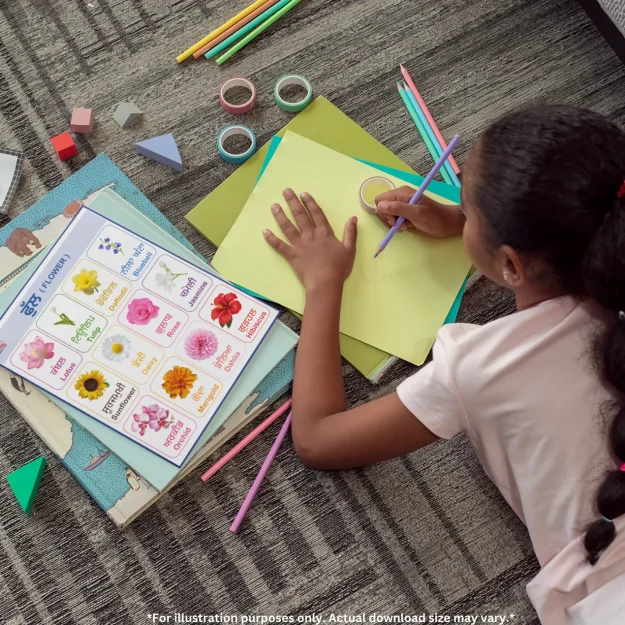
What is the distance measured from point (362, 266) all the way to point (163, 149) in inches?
12.4

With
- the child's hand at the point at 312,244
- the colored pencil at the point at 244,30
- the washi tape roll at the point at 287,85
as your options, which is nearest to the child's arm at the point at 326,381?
the child's hand at the point at 312,244

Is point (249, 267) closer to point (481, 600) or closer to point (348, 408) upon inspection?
point (348, 408)

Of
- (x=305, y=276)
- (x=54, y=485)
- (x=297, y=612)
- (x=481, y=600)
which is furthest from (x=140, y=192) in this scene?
(x=481, y=600)

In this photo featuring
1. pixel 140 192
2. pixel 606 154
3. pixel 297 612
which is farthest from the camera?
pixel 140 192

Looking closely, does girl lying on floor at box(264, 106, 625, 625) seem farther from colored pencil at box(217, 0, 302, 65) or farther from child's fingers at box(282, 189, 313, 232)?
colored pencil at box(217, 0, 302, 65)

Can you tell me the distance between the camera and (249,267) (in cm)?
84

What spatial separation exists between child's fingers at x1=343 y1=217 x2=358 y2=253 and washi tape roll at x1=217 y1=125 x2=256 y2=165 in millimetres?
174

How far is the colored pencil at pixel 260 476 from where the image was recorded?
773 mm

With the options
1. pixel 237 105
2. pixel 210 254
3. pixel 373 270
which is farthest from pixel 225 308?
pixel 237 105

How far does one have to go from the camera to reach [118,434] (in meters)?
0.77

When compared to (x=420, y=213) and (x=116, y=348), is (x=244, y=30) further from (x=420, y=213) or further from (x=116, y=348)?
(x=116, y=348)

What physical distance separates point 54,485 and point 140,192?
391 mm

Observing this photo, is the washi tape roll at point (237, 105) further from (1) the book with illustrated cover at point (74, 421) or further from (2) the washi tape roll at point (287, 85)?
(1) the book with illustrated cover at point (74, 421)

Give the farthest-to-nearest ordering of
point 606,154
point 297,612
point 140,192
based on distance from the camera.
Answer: point 140,192, point 297,612, point 606,154
